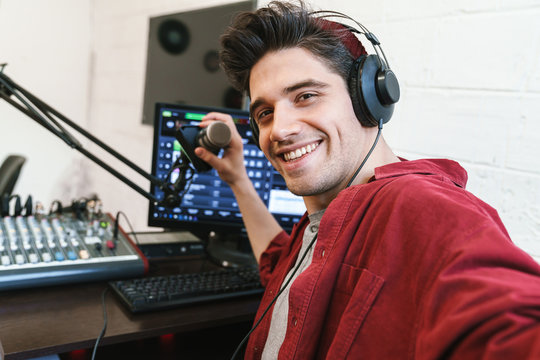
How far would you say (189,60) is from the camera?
2195 mm

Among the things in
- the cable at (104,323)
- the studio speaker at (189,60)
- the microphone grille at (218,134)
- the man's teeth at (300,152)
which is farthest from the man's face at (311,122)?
the studio speaker at (189,60)

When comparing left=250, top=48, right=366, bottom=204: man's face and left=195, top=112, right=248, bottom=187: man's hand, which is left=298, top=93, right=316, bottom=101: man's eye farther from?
left=195, top=112, right=248, bottom=187: man's hand

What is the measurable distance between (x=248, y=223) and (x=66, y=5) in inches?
114

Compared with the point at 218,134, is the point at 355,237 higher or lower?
lower

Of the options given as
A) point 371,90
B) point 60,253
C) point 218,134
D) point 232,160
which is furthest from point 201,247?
point 371,90

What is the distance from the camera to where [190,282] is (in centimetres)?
105

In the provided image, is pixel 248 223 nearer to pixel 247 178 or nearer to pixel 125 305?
pixel 247 178

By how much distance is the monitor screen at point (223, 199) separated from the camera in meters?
1.31

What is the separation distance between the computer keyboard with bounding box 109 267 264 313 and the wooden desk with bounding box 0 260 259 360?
0.02 meters

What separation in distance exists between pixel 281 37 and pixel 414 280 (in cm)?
56

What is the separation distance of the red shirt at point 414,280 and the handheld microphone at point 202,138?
323 millimetres

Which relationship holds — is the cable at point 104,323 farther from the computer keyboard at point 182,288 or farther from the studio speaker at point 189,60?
the studio speaker at point 189,60

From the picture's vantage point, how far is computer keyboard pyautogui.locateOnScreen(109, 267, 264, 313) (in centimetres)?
92

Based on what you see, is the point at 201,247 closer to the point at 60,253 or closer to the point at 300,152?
the point at 60,253
